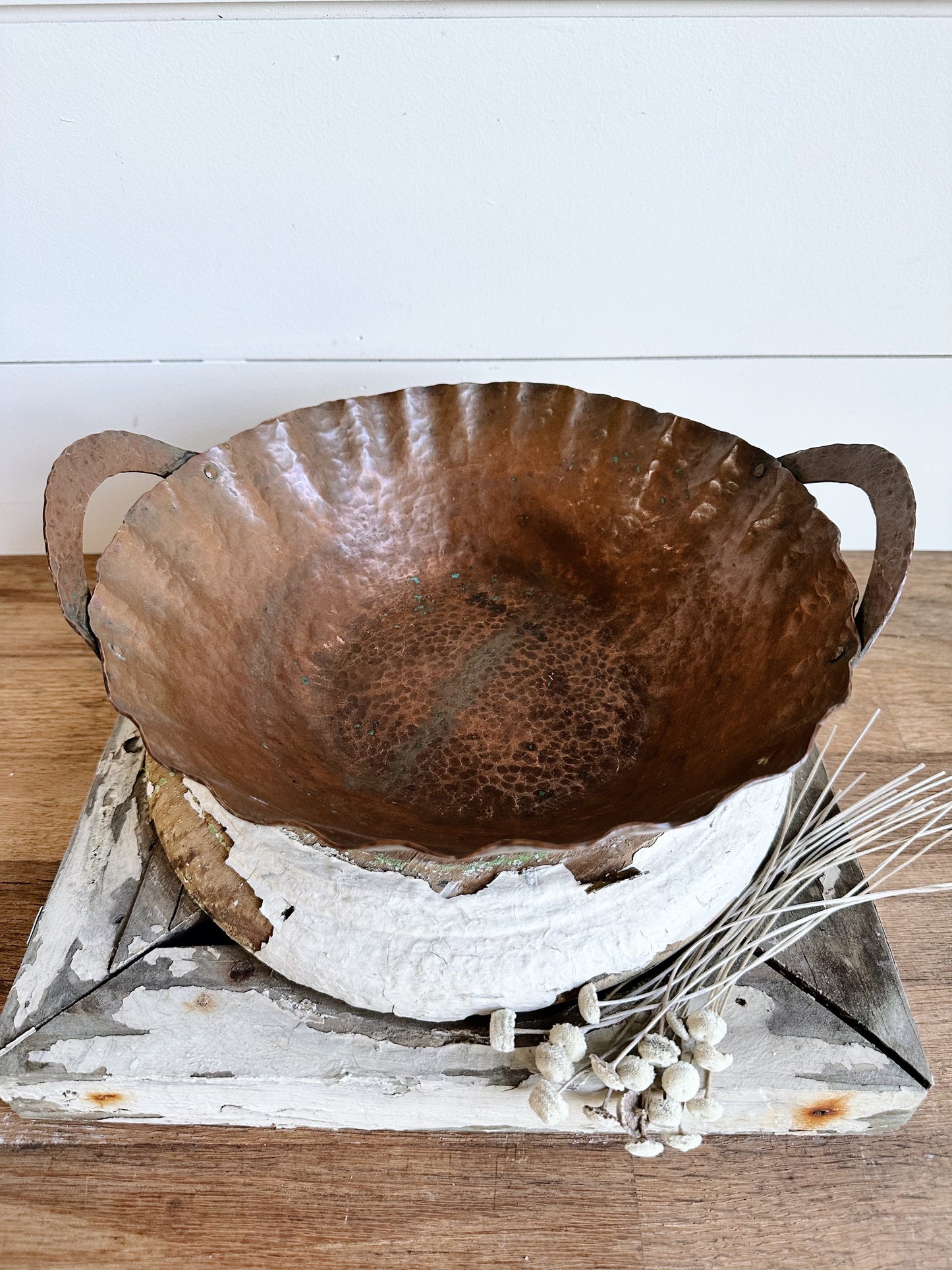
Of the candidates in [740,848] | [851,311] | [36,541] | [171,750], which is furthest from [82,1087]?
[851,311]

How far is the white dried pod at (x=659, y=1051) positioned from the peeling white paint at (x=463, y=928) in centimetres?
5

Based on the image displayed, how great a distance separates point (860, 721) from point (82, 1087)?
806 millimetres

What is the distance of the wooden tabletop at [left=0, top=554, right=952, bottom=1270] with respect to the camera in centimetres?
65

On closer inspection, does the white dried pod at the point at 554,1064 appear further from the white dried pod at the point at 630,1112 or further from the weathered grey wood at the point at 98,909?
the weathered grey wood at the point at 98,909

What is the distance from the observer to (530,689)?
2.65ft

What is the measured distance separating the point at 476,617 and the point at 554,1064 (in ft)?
1.31

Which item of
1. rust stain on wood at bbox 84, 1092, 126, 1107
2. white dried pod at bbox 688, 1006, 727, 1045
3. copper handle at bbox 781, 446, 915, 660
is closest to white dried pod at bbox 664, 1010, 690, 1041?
white dried pod at bbox 688, 1006, 727, 1045

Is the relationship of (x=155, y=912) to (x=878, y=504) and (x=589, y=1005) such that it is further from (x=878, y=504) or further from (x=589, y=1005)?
(x=878, y=504)

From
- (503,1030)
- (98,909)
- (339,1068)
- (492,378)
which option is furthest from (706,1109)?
(492,378)

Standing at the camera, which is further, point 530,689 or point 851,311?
point 851,311

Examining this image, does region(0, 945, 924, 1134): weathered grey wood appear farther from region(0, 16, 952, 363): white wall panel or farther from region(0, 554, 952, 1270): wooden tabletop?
region(0, 16, 952, 363): white wall panel

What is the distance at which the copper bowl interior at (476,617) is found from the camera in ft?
2.24

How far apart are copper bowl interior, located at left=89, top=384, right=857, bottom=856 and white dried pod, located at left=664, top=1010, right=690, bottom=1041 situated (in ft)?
0.45

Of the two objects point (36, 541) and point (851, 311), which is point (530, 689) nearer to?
point (851, 311)
